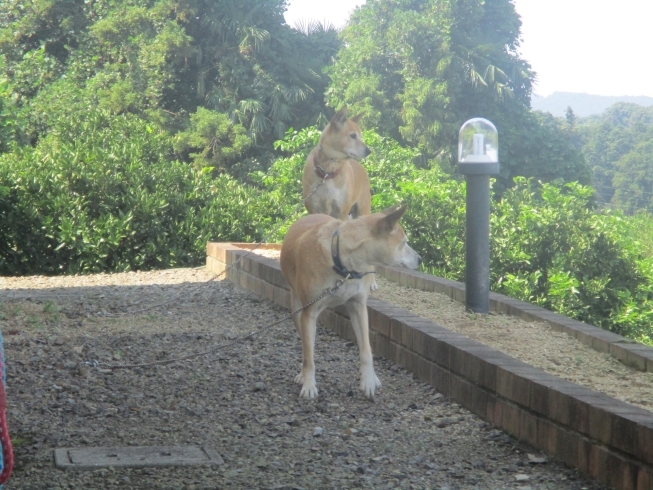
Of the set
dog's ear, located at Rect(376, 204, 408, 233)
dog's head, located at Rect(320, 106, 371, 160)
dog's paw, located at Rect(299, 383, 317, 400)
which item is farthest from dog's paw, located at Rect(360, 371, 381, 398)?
dog's head, located at Rect(320, 106, 371, 160)

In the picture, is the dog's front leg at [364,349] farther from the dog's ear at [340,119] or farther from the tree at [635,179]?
the tree at [635,179]

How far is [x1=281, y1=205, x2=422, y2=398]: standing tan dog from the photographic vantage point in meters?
4.94

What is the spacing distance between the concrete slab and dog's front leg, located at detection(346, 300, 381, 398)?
1.29 m

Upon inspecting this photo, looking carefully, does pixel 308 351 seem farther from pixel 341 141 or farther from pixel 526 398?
pixel 341 141

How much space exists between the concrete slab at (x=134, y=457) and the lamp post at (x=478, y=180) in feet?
11.3

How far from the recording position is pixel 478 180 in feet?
22.4

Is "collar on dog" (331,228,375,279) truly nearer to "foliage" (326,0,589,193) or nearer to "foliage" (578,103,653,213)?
"foliage" (326,0,589,193)

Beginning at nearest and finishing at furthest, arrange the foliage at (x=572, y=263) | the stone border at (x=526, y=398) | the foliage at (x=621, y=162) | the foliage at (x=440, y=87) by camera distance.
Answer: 1. the stone border at (x=526, y=398)
2. the foliage at (x=572, y=263)
3. the foliage at (x=440, y=87)
4. the foliage at (x=621, y=162)

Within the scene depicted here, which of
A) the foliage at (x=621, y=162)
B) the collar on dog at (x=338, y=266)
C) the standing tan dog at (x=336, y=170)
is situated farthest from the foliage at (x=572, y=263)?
the foliage at (x=621, y=162)

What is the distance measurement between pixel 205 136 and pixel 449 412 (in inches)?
963

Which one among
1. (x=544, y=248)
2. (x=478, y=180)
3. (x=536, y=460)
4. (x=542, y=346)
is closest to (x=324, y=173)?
(x=478, y=180)

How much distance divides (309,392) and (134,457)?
1.47m

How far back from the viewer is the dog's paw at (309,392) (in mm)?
5074

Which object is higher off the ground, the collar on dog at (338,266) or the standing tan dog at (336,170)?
the standing tan dog at (336,170)
